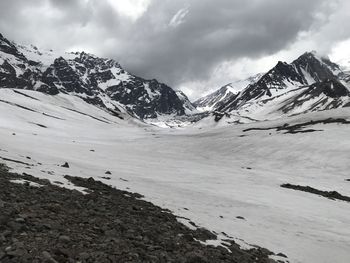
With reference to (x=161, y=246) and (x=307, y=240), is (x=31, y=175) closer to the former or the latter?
(x=161, y=246)

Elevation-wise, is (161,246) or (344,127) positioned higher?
(344,127)

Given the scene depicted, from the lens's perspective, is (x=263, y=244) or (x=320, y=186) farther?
(x=320, y=186)

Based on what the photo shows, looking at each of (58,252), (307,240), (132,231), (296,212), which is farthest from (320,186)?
(58,252)

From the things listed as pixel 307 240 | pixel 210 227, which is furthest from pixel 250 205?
pixel 210 227

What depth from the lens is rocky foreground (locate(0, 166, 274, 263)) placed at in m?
11.3

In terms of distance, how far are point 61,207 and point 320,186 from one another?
38673 mm

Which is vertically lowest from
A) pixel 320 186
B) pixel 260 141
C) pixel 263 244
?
pixel 263 244

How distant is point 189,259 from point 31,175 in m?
12.3

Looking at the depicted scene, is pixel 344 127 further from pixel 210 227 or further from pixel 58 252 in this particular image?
pixel 58 252

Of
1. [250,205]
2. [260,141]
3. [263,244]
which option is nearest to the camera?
[263,244]

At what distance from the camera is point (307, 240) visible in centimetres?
2189

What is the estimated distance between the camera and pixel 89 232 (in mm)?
13547

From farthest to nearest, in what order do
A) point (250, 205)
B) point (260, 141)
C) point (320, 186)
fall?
point (260, 141)
point (320, 186)
point (250, 205)

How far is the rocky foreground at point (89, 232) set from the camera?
444 inches
